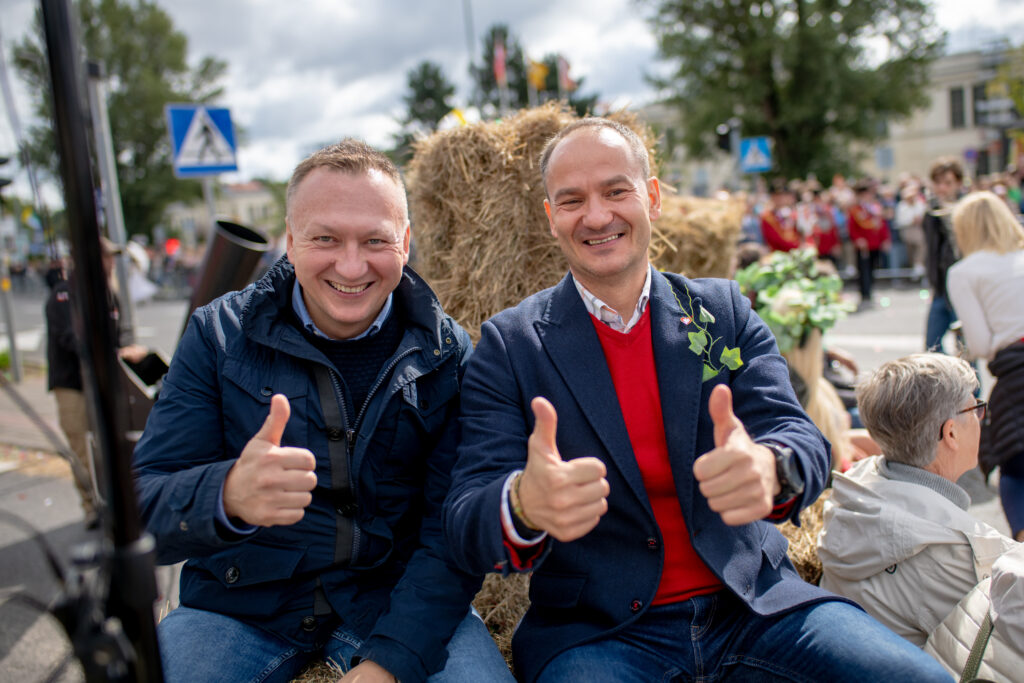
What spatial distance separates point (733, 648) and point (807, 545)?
1.07 metres

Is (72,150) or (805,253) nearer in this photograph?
(72,150)

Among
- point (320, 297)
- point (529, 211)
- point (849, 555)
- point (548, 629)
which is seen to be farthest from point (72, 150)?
point (529, 211)

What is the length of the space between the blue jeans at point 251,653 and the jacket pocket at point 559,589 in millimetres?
216

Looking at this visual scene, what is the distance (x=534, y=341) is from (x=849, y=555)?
3.72 ft

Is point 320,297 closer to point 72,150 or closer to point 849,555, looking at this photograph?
point 72,150

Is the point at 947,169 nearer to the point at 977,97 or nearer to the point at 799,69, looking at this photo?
the point at 799,69

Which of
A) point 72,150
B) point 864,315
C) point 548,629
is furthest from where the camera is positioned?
point 864,315

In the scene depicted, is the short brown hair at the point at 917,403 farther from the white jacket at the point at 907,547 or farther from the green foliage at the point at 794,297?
the green foliage at the point at 794,297

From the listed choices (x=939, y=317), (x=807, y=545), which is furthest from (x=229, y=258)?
(x=939, y=317)

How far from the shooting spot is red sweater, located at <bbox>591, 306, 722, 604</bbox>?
5.96ft

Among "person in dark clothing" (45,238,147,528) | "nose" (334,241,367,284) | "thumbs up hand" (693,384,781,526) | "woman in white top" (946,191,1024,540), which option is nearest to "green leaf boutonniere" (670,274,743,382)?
"thumbs up hand" (693,384,781,526)

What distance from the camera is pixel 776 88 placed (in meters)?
29.3

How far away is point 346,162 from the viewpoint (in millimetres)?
1967

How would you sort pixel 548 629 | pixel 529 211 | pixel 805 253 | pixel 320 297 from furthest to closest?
pixel 805 253, pixel 529 211, pixel 320 297, pixel 548 629
